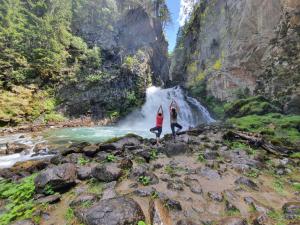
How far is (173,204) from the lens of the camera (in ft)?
14.4

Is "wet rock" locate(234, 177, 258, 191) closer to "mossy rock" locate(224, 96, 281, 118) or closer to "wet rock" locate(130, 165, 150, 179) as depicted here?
"wet rock" locate(130, 165, 150, 179)

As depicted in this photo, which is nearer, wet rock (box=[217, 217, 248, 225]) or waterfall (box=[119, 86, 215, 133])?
wet rock (box=[217, 217, 248, 225])

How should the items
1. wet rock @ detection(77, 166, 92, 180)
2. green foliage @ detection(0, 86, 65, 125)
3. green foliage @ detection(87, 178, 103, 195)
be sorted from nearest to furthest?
green foliage @ detection(87, 178, 103, 195), wet rock @ detection(77, 166, 92, 180), green foliage @ detection(0, 86, 65, 125)

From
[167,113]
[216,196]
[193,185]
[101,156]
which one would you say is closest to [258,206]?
[216,196]

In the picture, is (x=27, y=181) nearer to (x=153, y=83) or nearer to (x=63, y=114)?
(x=63, y=114)

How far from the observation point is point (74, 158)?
294 inches

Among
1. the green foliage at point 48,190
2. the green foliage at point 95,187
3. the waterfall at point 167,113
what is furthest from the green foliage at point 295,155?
the waterfall at point 167,113

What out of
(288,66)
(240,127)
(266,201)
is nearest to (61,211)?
(266,201)

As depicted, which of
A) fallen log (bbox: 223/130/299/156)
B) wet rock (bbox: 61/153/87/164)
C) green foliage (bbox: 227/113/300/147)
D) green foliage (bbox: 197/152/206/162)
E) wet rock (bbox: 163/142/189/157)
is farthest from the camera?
green foliage (bbox: 227/113/300/147)

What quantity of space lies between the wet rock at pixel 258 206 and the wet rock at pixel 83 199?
3180mm

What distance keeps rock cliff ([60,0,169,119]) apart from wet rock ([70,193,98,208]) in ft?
76.4

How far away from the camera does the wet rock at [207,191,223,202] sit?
486 centimetres

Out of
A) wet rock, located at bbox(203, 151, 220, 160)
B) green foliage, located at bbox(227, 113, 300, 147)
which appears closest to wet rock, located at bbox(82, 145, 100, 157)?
wet rock, located at bbox(203, 151, 220, 160)

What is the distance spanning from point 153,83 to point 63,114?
20.6m
